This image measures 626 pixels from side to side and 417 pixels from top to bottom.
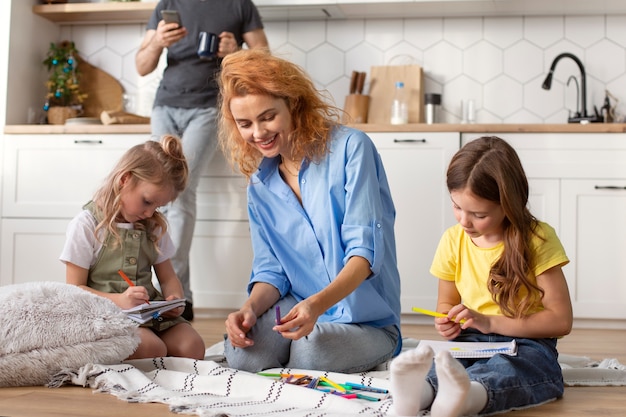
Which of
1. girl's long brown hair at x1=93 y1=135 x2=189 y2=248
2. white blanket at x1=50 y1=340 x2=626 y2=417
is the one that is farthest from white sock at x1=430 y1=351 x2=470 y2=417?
girl's long brown hair at x1=93 y1=135 x2=189 y2=248

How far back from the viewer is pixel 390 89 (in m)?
4.05

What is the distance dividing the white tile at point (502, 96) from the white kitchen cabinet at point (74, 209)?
1.30 meters

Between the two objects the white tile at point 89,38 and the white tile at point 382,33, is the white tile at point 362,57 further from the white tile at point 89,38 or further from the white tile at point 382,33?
the white tile at point 89,38

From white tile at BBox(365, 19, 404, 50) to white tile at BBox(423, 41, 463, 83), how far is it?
0.60ft

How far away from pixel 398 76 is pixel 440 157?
2.09 ft

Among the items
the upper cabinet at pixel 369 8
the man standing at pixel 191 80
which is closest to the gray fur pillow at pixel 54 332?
the man standing at pixel 191 80

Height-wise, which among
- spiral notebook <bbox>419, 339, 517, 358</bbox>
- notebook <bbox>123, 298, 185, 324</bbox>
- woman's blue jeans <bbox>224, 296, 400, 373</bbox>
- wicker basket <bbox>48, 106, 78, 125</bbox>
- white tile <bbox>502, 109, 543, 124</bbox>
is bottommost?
woman's blue jeans <bbox>224, 296, 400, 373</bbox>

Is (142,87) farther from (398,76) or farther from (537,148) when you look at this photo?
(537,148)

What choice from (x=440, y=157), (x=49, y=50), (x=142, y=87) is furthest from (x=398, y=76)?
(x=49, y=50)

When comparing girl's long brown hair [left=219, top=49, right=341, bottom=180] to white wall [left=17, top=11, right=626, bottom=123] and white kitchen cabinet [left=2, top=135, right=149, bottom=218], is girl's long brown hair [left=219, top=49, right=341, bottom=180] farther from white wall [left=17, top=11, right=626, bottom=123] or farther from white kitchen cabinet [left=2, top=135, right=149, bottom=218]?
white wall [left=17, top=11, right=626, bottom=123]

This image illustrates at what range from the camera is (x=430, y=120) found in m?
3.91

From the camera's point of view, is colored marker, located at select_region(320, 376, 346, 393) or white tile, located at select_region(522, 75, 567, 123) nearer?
colored marker, located at select_region(320, 376, 346, 393)

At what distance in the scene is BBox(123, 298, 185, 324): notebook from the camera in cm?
207

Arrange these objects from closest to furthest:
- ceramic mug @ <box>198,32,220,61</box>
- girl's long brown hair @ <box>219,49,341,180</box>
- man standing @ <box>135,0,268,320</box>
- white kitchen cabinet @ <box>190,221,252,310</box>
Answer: girl's long brown hair @ <box>219,49,341,180</box>, ceramic mug @ <box>198,32,220,61</box>, man standing @ <box>135,0,268,320</box>, white kitchen cabinet @ <box>190,221,252,310</box>
